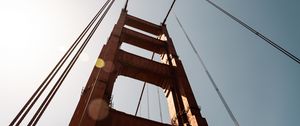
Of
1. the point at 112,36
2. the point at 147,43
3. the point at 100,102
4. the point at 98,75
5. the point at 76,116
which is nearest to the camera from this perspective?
the point at 76,116

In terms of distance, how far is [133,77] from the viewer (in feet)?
20.7

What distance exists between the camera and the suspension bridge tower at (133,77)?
3983 mm

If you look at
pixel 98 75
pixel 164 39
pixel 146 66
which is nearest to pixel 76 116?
pixel 98 75

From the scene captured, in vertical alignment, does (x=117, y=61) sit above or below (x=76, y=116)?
above

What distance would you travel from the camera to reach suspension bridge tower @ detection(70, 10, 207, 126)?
3.98m

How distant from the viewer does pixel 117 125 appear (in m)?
4.15

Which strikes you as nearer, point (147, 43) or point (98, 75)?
point (98, 75)

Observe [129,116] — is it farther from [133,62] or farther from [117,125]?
[133,62]

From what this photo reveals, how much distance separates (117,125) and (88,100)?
70cm

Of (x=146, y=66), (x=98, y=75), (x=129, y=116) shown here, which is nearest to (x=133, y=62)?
(x=146, y=66)

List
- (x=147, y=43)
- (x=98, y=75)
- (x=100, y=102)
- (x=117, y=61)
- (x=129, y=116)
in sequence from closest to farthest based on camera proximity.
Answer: (x=100, y=102)
(x=129, y=116)
(x=98, y=75)
(x=117, y=61)
(x=147, y=43)

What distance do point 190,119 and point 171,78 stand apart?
1.63 m

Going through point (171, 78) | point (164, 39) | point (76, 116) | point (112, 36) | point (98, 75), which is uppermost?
A: point (164, 39)

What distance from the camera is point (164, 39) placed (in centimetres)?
Result: 858
